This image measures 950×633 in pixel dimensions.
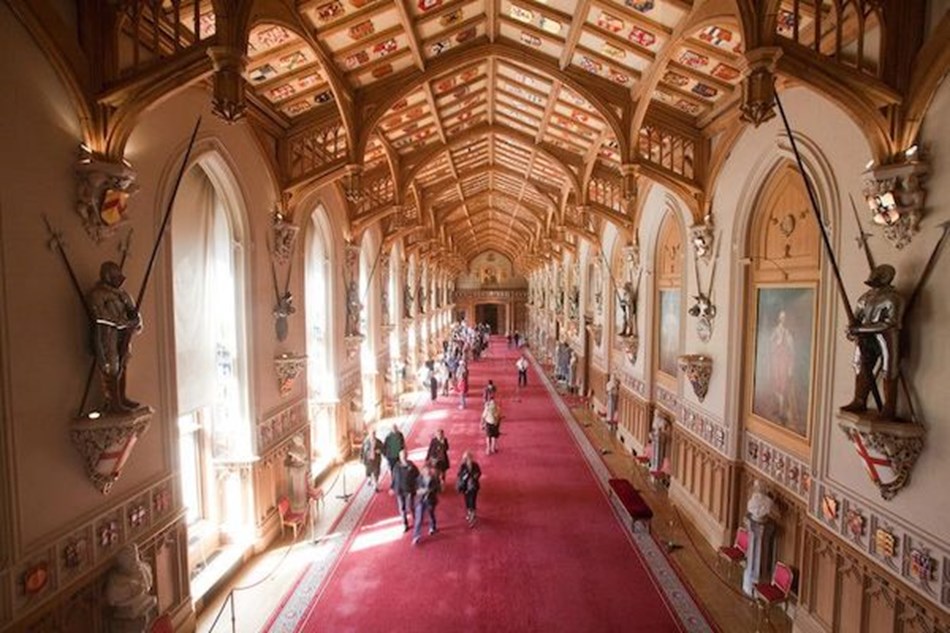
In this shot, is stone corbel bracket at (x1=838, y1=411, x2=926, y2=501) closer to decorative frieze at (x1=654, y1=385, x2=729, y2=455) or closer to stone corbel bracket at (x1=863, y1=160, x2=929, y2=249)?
stone corbel bracket at (x1=863, y1=160, x2=929, y2=249)

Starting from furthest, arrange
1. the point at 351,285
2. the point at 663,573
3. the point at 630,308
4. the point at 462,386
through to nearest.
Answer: the point at 462,386, the point at 630,308, the point at 351,285, the point at 663,573

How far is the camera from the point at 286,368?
885 centimetres

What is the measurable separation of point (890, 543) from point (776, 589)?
1885 mm

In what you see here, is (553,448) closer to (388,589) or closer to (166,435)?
(388,589)

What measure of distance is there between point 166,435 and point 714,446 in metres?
7.70

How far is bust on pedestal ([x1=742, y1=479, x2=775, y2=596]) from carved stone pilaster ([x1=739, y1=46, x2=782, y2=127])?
4744mm

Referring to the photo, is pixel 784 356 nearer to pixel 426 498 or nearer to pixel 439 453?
pixel 426 498

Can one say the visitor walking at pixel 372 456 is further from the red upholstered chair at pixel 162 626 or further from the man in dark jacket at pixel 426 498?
the red upholstered chair at pixel 162 626

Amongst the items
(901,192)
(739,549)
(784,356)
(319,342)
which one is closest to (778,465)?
(739,549)

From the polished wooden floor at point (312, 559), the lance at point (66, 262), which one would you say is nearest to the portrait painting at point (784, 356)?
the polished wooden floor at point (312, 559)

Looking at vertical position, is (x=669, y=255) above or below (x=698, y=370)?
above

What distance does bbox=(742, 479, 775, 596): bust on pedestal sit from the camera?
22.4 feet

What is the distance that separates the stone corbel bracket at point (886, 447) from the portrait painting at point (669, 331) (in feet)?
18.3

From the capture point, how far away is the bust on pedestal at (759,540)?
6.82 meters
